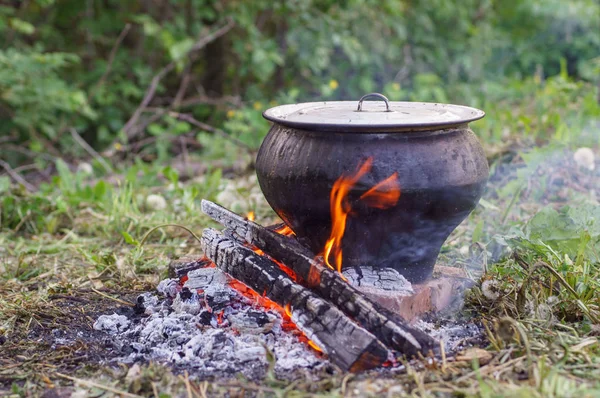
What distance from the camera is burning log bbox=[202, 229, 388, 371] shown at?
7.00 feet

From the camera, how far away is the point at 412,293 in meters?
2.51

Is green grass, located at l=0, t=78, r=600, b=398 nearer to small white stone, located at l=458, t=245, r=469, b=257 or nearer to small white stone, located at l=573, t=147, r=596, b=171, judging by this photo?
small white stone, located at l=458, t=245, r=469, b=257

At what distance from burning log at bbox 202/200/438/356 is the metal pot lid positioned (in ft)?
1.66

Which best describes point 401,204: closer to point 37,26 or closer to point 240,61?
point 240,61

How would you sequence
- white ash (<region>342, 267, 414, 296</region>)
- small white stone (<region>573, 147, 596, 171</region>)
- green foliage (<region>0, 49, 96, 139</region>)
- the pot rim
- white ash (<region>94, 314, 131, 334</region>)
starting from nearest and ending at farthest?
the pot rim → white ash (<region>342, 267, 414, 296</region>) → white ash (<region>94, 314, 131, 334</region>) → small white stone (<region>573, 147, 596, 171</region>) → green foliage (<region>0, 49, 96, 139</region>)

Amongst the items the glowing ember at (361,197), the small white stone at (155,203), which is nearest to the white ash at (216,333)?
the glowing ember at (361,197)

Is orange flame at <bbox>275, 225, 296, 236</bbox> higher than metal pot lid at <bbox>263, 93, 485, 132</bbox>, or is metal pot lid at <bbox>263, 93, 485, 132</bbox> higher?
metal pot lid at <bbox>263, 93, 485, 132</bbox>

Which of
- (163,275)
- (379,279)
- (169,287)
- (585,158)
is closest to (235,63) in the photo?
(585,158)

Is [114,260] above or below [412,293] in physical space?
below

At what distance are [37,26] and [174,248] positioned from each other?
4.55 m

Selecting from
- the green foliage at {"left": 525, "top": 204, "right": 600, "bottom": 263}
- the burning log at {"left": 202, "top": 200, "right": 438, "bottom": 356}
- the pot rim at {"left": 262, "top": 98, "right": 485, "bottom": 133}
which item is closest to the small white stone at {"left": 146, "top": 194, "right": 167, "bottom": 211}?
the burning log at {"left": 202, "top": 200, "right": 438, "bottom": 356}

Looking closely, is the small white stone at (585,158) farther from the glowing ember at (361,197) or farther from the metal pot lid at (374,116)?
the glowing ember at (361,197)

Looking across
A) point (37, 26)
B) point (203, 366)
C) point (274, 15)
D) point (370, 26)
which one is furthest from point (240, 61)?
point (203, 366)

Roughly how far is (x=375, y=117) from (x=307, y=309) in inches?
30.0
